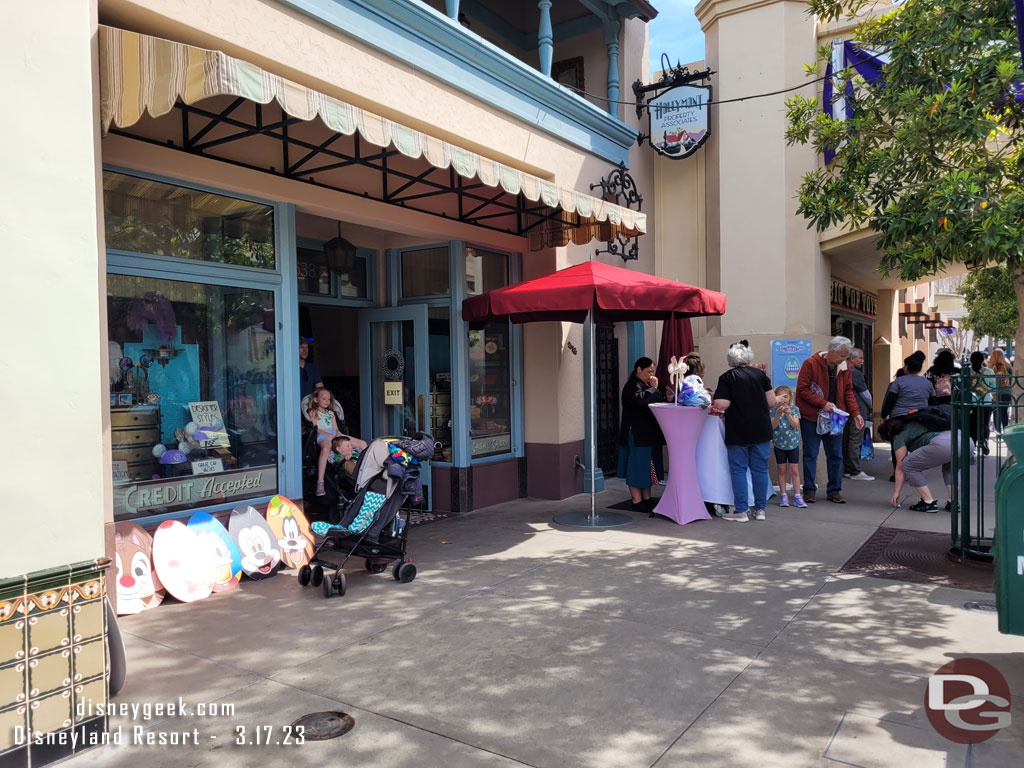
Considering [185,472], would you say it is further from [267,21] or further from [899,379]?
[899,379]

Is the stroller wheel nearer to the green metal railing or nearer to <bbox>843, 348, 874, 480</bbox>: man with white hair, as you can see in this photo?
the green metal railing

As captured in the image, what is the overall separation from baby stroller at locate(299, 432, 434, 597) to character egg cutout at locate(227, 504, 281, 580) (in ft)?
1.25

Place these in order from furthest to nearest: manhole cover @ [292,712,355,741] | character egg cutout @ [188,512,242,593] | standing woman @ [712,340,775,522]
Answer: standing woman @ [712,340,775,522] < character egg cutout @ [188,512,242,593] < manhole cover @ [292,712,355,741]

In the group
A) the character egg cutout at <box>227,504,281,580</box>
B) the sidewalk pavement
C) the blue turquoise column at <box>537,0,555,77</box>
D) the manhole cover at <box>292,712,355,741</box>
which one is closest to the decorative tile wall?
the sidewalk pavement

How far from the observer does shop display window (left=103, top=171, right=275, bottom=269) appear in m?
5.42

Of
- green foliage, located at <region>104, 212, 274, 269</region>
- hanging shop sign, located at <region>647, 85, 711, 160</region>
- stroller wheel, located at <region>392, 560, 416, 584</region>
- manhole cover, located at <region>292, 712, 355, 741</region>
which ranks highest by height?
hanging shop sign, located at <region>647, 85, 711, 160</region>

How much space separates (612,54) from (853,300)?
6976 mm

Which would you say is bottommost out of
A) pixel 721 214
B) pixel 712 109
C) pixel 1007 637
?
pixel 1007 637

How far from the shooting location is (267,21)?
5.60 metres

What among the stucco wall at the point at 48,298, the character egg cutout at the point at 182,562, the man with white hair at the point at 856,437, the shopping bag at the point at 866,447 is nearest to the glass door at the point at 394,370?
the character egg cutout at the point at 182,562

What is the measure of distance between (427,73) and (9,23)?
4.41 m

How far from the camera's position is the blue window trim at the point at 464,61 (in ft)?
20.7

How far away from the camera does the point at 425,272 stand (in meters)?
8.80

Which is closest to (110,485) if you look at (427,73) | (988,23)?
(427,73)
